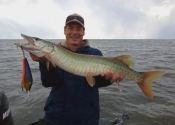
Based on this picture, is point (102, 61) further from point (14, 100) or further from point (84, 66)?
point (14, 100)

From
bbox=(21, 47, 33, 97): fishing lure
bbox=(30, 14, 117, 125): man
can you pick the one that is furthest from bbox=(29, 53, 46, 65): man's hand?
bbox=(21, 47, 33, 97): fishing lure

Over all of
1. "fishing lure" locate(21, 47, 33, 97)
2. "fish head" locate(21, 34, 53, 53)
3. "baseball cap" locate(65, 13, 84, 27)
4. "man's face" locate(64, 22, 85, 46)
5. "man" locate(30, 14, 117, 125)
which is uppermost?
"baseball cap" locate(65, 13, 84, 27)

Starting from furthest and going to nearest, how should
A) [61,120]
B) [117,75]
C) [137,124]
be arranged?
[137,124] → [117,75] → [61,120]

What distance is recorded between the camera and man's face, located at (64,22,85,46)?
351 cm

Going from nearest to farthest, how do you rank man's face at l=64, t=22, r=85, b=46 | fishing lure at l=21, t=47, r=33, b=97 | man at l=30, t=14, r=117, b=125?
fishing lure at l=21, t=47, r=33, b=97, man at l=30, t=14, r=117, b=125, man's face at l=64, t=22, r=85, b=46

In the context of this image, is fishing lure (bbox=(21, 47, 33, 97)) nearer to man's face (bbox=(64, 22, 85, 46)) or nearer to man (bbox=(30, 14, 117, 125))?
man (bbox=(30, 14, 117, 125))

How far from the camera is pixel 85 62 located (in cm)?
309

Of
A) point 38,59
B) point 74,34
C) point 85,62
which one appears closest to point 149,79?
point 85,62

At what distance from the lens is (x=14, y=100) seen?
739 centimetres

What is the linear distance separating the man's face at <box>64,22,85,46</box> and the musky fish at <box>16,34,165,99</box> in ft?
1.74

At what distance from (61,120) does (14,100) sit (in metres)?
5.09

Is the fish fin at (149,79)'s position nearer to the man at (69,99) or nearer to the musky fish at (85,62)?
the musky fish at (85,62)

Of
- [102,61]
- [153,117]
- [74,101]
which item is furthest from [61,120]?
[153,117]

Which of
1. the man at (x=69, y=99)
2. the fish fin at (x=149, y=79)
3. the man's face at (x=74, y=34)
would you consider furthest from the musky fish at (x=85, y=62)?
the man's face at (x=74, y=34)
